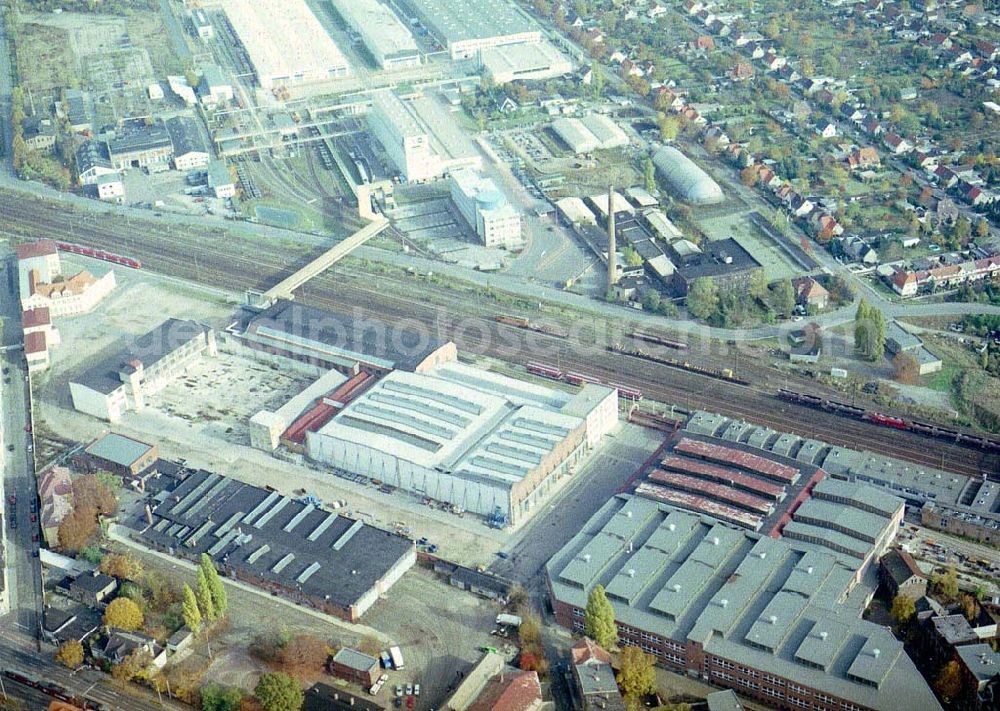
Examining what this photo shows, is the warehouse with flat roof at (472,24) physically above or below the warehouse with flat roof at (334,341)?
above

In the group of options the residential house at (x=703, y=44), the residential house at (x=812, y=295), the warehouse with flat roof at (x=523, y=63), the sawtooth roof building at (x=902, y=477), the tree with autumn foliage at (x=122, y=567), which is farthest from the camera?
the residential house at (x=703, y=44)

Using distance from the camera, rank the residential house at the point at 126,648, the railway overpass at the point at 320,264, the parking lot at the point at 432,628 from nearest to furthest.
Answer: the parking lot at the point at 432,628 → the residential house at the point at 126,648 → the railway overpass at the point at 320,264

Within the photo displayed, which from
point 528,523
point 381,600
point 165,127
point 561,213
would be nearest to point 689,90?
point 561,213

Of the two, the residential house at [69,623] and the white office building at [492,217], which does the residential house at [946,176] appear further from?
the residential house at [69,623]

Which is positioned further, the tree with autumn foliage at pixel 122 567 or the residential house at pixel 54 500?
the residential house at pixel 54 500

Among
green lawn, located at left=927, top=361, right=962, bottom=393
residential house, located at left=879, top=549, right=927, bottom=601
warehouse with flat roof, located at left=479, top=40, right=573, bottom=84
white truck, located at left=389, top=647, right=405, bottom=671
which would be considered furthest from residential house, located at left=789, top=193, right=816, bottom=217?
white truck, located at left=389, top=647, right=405, bottom=671

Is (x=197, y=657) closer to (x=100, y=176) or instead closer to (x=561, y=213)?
(x=561, y=213)

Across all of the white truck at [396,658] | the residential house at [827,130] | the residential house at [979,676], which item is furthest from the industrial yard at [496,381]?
the white truck at [396,658]

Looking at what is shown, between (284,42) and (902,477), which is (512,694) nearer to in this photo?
(902,477)
